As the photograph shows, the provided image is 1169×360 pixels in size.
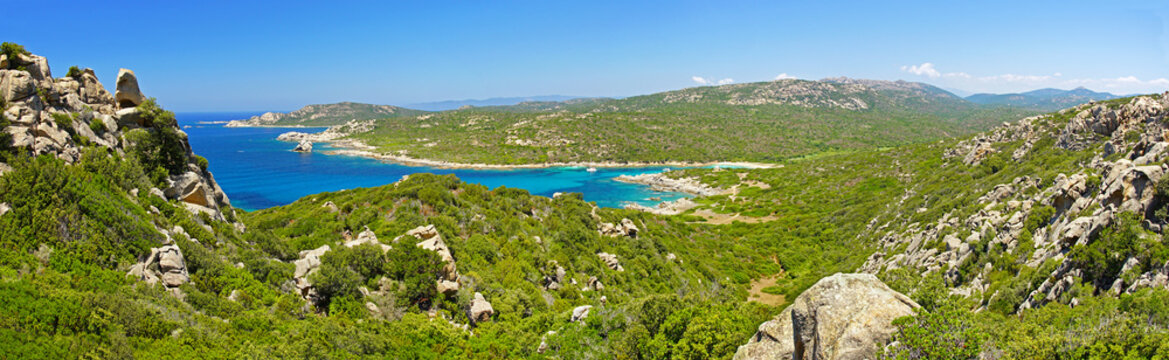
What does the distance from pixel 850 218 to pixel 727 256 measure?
18.2 meters

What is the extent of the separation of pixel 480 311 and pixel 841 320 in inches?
549

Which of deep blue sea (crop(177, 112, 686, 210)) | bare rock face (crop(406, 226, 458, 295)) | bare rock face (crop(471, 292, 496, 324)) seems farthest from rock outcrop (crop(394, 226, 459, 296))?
deep blue sea (crop(177, 112, 686, 210))

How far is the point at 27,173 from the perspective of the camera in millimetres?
13359

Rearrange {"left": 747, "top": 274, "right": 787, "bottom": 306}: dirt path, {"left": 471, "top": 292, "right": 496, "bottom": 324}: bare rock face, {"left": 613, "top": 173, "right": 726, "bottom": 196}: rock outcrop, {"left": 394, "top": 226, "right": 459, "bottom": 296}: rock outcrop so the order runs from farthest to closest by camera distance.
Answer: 1. {"left": 613, "top": 173, "right": 726, "bottom": 196}: rock outcrop
2. {"left": 747, "top": 274, "right": 787, "bottom": 306}: dirt path
3. {"left": 394, "top": 226, "right": 459, "bottom": 296}: rock outcrop
4. {"left": 471, "top": 292, "right": 496, "bottom": 324}: bare rock face

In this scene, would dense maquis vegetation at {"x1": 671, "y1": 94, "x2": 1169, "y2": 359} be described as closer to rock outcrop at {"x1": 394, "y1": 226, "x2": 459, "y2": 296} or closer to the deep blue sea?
rock outcrop at {"x1": 394, "y1": 226, "x2": 459, "y2": 296}

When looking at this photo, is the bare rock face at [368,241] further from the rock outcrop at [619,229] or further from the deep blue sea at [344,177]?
the deep blue sea at [344,177]

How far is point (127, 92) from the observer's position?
2003 centimetres

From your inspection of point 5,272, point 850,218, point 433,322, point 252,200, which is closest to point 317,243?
point 433,322

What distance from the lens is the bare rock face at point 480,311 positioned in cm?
1910

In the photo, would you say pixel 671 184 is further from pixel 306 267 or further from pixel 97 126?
pixel 97 126

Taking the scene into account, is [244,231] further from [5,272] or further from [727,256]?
[727,256]

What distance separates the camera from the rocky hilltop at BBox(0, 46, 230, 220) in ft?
50.1

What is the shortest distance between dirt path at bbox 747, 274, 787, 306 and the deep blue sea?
48102 mm

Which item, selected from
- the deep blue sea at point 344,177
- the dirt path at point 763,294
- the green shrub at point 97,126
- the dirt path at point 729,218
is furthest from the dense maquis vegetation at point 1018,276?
the deep blue sea at point 344,177
